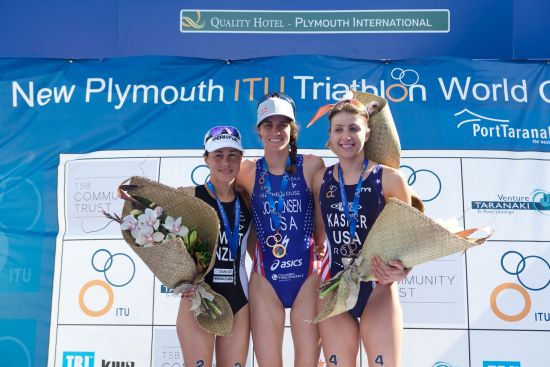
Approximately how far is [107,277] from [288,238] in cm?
216

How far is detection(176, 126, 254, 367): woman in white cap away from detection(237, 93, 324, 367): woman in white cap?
0.27 ft

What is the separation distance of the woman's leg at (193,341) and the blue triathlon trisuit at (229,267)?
209 millimetres

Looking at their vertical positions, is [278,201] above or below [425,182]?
below

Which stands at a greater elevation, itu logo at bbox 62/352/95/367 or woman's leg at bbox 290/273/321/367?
woman's leg at bbox 290/273/321/367

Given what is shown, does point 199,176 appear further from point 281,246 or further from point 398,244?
point 398,244

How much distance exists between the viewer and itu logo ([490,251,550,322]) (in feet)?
15.7

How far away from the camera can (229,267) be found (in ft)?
11.6

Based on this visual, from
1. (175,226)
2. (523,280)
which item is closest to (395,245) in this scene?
(175,226)

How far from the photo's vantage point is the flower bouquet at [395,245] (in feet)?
9.23

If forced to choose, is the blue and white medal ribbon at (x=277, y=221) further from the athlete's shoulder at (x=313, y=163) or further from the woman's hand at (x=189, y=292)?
the woman's hand at (x=189, y=292)

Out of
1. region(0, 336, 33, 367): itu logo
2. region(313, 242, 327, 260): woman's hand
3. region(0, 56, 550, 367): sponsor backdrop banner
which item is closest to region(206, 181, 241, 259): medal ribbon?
region(313, 242, 327, 260): woman's hand

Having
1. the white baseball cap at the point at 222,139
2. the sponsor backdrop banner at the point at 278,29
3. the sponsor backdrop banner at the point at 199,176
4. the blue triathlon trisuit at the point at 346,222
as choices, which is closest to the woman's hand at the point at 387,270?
the blue triathlon trisuit at the point at 346,222

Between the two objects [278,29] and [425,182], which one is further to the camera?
[278,29]

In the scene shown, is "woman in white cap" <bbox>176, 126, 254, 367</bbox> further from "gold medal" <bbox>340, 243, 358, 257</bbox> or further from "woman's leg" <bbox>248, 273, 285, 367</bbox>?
"gold medal" <bbox>340, 243, 358, 257</bbox>
